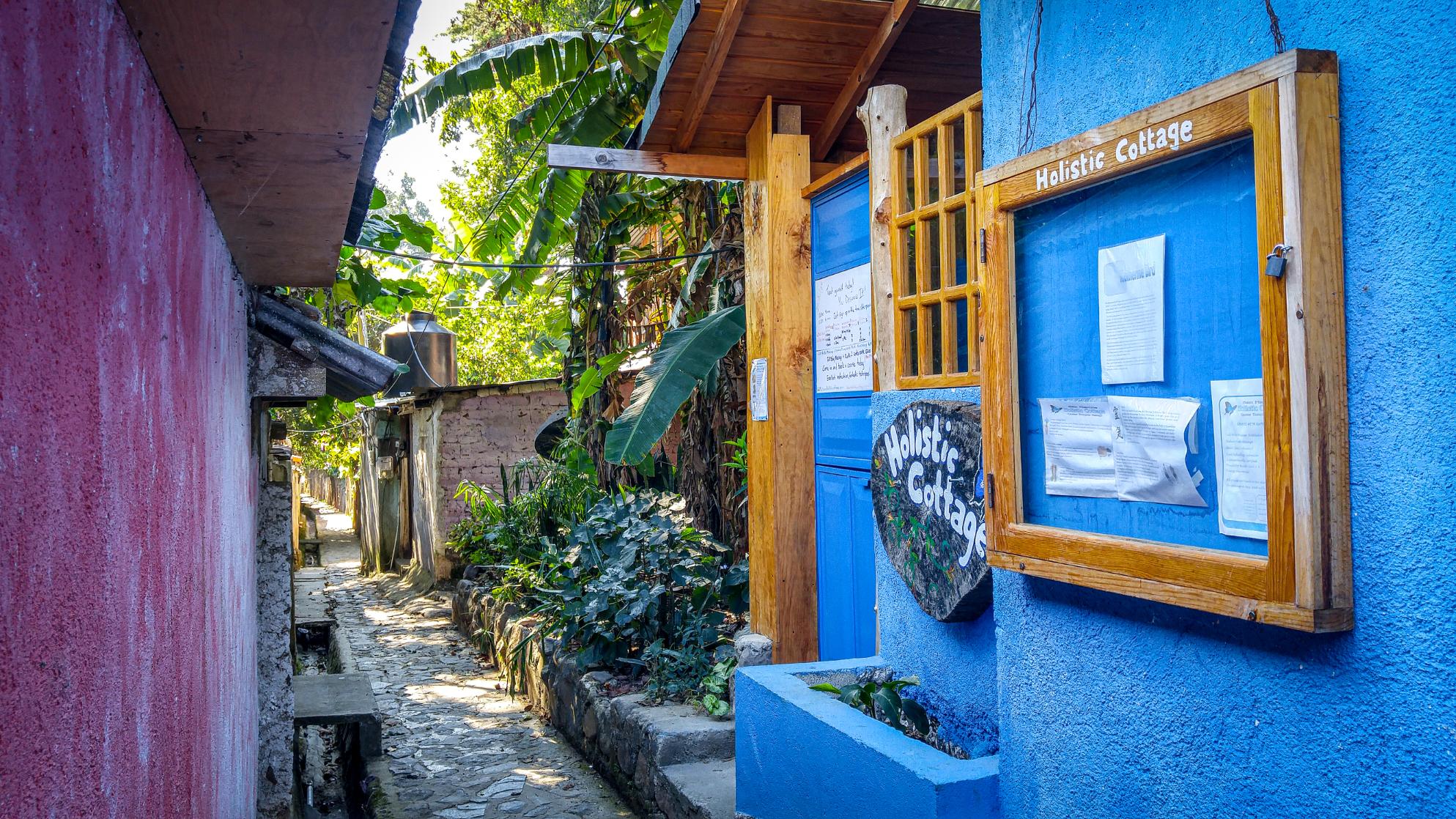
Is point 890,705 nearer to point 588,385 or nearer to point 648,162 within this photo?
point 648,162

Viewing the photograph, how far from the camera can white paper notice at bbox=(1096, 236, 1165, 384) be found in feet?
7.57

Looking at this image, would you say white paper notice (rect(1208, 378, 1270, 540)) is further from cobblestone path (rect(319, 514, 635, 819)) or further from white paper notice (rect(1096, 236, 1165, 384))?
cobblestone path (rect(319, 514, 635, 819))

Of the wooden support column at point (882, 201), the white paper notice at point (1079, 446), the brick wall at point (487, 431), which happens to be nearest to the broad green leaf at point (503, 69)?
the wooden support column at point (882, 201)

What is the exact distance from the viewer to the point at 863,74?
16.6 feet

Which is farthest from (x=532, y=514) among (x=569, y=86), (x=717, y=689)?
(x=717, y=689)

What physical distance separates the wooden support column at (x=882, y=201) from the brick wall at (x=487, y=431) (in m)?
10.7

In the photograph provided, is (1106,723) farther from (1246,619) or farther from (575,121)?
(575,121)

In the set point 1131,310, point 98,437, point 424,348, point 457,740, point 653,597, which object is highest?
Answer: point 424,348

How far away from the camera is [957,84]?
5438 mm

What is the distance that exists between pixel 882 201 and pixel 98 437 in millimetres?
3100

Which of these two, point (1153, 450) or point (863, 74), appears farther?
point (863, 74)

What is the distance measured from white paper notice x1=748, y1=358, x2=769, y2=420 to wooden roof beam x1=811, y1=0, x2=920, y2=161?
1186 millimetres

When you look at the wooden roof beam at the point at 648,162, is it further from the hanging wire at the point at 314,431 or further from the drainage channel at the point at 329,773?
the hanging wire at the point at 314,431

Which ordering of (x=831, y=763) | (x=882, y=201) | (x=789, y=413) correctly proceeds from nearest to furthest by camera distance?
(x=831, y=763) → (x=882, y=201) → (x=789, y=413)
